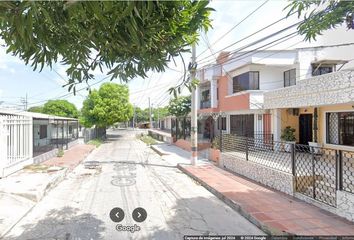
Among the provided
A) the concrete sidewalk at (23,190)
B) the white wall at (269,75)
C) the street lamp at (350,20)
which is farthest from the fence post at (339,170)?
the white wall at (269,75)

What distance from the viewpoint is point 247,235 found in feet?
16.9

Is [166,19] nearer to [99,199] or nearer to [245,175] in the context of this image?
[99,199]

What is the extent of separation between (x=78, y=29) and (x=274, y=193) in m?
7.04

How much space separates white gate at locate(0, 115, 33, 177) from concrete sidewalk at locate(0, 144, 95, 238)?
0.36 meters

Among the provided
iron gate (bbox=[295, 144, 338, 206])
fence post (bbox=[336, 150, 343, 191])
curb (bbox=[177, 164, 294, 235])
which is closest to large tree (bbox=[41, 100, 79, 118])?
curb (bbox=[177, 164, 294, 235])

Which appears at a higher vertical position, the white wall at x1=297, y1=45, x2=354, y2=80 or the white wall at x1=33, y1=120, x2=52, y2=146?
the white wall at x1=297, y1=45, x2=354, y2=80

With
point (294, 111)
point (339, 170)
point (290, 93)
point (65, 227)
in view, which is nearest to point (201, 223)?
point (65, 227)

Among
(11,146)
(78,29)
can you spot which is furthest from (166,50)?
(11,146)

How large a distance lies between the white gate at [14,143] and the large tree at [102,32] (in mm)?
8142

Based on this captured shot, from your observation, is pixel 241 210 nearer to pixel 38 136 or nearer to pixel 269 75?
pixel 269 75

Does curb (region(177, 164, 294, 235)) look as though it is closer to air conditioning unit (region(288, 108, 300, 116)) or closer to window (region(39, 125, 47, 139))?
air conditioning unit (region(288, 108, 300, 116))

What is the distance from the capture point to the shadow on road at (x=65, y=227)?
16.5 ft

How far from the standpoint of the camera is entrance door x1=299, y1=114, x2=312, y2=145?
13.7m

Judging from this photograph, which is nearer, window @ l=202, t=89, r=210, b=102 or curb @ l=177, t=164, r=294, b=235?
curb @ l=177, t=164, r=294, b=235
